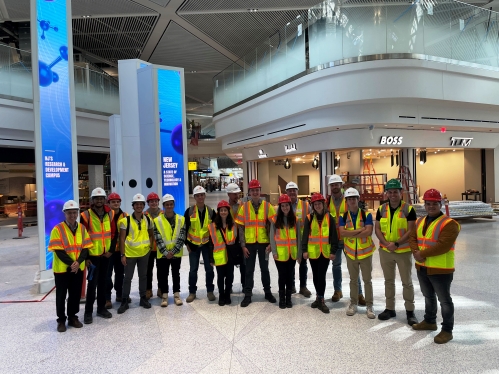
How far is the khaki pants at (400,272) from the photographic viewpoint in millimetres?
4012

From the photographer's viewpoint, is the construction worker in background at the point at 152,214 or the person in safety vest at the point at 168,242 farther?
the construction worker in background at the point at 152,214

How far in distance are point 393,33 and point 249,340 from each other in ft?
36.3

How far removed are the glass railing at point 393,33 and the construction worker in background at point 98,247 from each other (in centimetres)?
970

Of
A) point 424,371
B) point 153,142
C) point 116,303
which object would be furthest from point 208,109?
point 424,371

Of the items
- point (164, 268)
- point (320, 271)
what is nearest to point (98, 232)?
point (164, 268)

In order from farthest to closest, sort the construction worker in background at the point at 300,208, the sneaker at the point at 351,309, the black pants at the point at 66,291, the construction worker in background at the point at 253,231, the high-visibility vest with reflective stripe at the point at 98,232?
1. the construction worker in background at the point at 300,208
2. the construction worker in background at the point at 253,231
3. the high-visibility vest with reflective stripe at the point at 98,232
4. the sneaker at the point at 351,309
5. the black pants at the point at 66,291

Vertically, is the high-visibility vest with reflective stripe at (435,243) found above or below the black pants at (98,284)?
above

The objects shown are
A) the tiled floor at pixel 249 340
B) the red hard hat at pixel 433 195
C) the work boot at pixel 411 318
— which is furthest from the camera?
the work boot at pixel 411 318

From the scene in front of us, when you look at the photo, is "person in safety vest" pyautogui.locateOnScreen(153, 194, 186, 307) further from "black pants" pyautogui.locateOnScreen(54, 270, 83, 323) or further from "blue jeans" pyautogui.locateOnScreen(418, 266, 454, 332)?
"blue jeans" pyautogui.locateOnScreen(418, 266, 454, 332)

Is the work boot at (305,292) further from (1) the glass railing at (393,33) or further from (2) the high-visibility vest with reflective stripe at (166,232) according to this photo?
(1) the glass railing at (393,33)

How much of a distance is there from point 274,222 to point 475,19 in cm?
1306

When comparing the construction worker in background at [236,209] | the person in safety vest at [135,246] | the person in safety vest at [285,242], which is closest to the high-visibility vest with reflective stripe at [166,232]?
the person in safety vest at [135,246]

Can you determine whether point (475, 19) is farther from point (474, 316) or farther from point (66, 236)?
point (66, 236)

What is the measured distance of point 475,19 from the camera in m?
12.8
